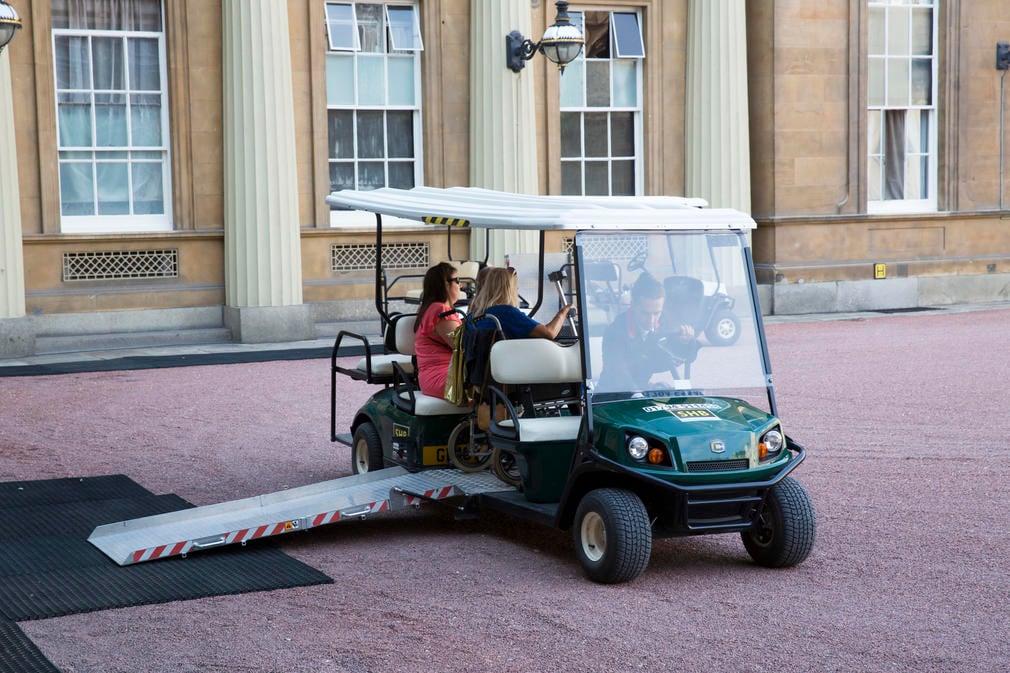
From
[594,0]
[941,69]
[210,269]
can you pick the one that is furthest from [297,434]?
[941,69]

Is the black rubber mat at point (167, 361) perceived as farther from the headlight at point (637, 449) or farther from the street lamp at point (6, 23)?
the headlight at point (637, 449)

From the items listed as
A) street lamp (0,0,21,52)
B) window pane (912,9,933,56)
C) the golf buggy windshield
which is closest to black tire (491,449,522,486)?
the golf buggy windshield

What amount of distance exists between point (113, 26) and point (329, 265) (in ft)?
13.4

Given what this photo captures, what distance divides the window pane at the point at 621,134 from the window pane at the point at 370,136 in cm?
357

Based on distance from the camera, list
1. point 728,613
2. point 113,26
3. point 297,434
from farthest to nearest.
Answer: point 113,26, point 297,434, point 728,613

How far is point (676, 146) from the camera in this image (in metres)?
20.2

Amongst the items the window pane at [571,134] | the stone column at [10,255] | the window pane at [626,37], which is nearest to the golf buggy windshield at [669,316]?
the stone column at [10,255]

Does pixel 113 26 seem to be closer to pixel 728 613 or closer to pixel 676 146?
pixel 676 146

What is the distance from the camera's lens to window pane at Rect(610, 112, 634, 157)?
20.0 metres

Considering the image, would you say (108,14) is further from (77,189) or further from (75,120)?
(77,189)

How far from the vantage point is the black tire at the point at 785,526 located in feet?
21.5

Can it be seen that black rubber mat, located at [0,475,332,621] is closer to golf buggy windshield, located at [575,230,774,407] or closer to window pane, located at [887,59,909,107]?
golf buggy windshield, located at [575,230,774,407]

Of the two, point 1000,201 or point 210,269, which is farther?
point 1000,201

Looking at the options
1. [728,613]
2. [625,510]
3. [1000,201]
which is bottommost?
[728,613]
